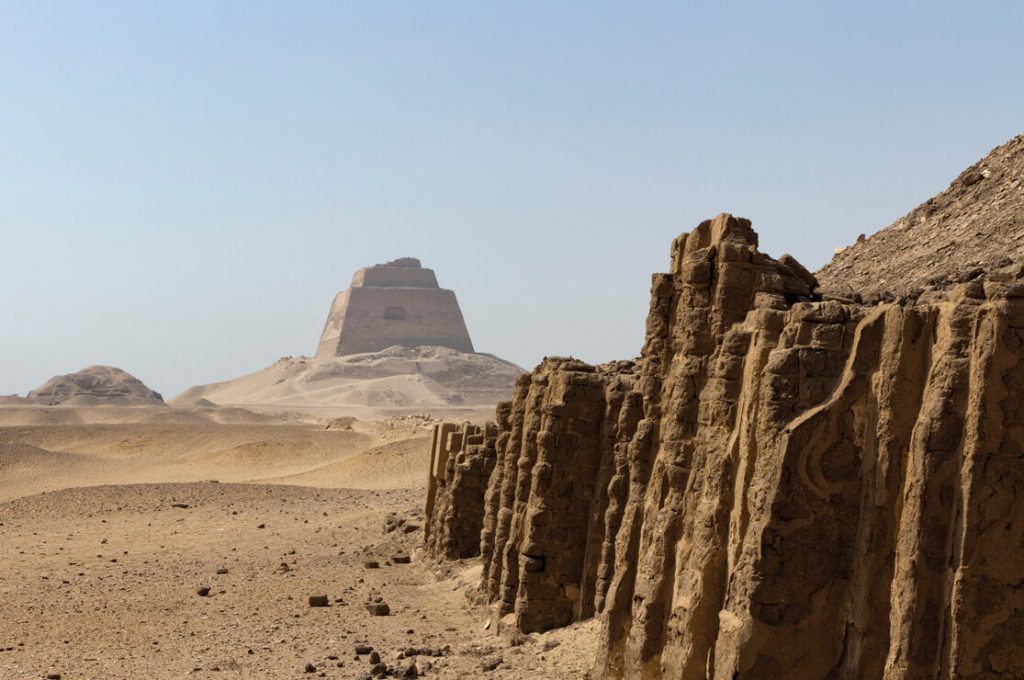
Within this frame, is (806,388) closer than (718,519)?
Yes

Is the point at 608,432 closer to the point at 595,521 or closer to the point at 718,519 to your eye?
the point at 595,521

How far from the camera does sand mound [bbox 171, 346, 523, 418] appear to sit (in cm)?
11588

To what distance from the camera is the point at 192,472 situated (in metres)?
49.0

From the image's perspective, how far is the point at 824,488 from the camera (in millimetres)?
8484

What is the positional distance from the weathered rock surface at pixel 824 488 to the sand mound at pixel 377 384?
91148mm

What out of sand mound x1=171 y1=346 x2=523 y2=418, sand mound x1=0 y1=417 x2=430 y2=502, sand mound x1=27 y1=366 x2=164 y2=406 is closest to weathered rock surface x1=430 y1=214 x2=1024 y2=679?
sand mound x1=0 y1=417 x2=430 y2=502

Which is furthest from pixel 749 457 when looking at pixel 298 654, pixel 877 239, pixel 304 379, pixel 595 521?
pixel 304 379

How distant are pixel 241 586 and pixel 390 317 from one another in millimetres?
155149

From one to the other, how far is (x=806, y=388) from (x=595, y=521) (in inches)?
240

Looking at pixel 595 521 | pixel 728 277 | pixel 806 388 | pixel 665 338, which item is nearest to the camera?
pixel 806 388

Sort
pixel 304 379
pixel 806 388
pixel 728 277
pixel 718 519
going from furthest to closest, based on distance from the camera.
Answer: pixel 304 379 → pixel 728 277 → pixel 718 519 → pixel 806 388

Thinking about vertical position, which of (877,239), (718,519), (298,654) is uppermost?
(877,239)

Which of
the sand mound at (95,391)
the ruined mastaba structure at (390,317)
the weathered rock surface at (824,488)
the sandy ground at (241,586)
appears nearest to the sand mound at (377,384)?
the sand mound at (95,391)

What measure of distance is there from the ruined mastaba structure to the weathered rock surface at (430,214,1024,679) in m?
159
